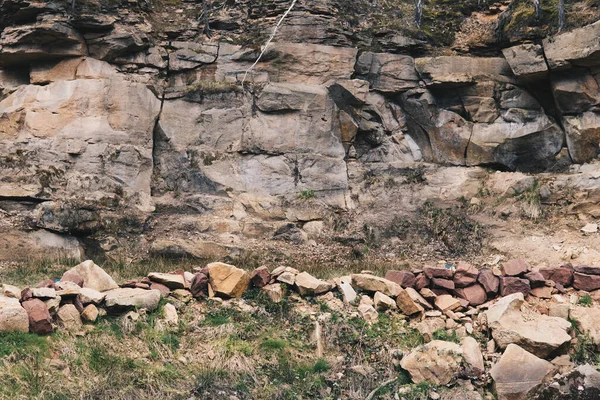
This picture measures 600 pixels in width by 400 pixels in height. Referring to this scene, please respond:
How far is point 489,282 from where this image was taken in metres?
9.36

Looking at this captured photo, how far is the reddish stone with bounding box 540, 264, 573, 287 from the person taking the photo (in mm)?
9789

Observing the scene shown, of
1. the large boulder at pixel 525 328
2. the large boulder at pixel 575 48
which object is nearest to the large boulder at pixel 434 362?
the large boulder at pixel 525 328

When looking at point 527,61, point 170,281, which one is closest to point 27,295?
point 170,281

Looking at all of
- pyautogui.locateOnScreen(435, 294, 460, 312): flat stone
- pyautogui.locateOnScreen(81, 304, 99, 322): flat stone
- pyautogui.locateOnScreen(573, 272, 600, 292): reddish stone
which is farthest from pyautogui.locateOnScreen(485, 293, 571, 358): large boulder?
pyautogui.locateOnScreen(81, 304, 99, 322): flat stone

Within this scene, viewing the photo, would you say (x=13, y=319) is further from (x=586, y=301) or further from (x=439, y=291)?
(x=586, y=301)

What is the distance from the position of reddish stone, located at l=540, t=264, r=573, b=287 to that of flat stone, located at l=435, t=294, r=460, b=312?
1760mm

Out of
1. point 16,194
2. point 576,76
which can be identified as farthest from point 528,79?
point 16,194

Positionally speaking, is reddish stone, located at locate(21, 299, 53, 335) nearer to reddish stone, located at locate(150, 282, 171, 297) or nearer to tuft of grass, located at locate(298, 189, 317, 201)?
reddish stone, located at locate(150, 282, 171, 297)

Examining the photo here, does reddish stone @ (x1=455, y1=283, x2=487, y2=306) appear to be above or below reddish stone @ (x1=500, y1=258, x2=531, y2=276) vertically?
below

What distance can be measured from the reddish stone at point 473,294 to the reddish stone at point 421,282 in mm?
475

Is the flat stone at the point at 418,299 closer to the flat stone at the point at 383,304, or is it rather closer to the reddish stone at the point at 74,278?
the flat stone at the point at 383,304

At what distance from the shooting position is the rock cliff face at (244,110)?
49.1ft

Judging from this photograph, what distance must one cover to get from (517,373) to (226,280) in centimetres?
414

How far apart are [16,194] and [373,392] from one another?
10633 millimetres
